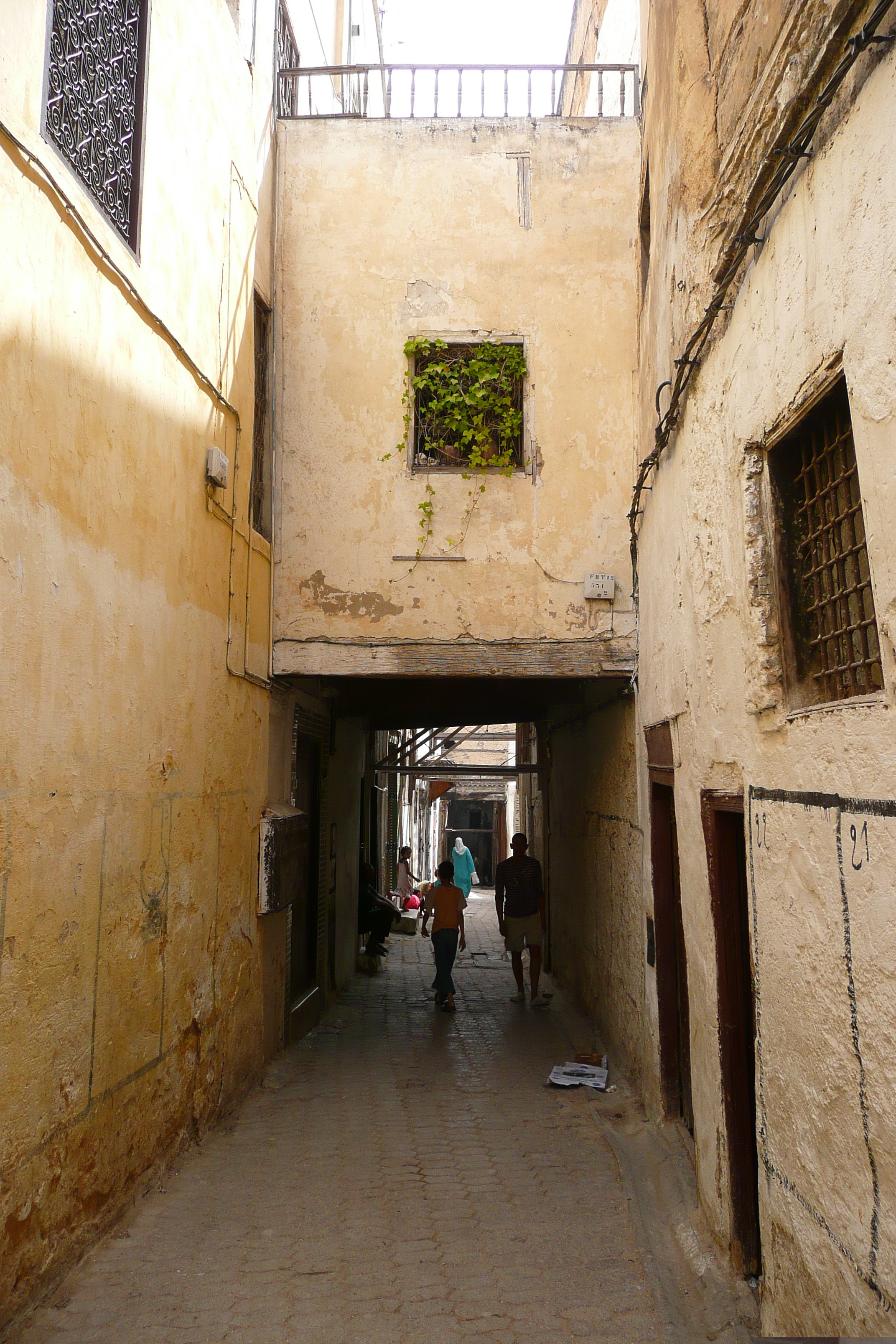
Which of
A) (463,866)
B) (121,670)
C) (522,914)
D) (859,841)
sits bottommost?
(463,866)

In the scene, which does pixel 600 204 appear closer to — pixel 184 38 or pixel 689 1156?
pixel 184 38

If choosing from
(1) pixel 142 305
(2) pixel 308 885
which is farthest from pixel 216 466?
(2) pixel 308 885

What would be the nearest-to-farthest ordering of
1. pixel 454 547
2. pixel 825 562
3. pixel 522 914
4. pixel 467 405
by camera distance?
pixel 825 562 → pixel 454 547 → pixel 467 405 → pixel 522 914

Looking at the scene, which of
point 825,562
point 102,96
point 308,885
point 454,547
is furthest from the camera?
point 308,885

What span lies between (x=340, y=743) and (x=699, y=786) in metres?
6.29

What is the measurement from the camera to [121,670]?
4.44m

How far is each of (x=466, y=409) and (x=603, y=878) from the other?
161 inches

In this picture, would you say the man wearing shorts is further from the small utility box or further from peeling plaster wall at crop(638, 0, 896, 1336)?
peeling plaster wall at crop(638, 0, 896, 1336)

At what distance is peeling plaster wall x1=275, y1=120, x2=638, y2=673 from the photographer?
7055 mm

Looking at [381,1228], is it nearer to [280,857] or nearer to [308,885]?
[280,857]

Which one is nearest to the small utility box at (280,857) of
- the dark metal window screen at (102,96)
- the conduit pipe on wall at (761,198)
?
the conduit pipe on wall at (761,198)

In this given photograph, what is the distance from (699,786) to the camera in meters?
4.53

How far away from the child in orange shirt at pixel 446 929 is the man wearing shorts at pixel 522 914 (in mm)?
470

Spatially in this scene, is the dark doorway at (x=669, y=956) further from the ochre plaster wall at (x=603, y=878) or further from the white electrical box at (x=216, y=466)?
the white electrical box at (x=216, y=466)
